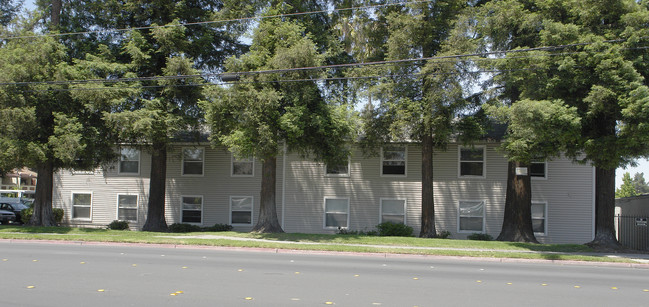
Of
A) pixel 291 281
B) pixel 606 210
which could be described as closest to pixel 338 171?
pixel 606 210

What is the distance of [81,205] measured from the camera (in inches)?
1058

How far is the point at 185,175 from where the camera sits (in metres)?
25.9

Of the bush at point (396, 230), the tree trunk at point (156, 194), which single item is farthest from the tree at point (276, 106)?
the tree trunk at point (156, 194)

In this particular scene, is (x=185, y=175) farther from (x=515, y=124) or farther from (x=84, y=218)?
(x=515, y=124)

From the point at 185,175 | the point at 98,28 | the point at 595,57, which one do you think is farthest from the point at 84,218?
the point at 595,57

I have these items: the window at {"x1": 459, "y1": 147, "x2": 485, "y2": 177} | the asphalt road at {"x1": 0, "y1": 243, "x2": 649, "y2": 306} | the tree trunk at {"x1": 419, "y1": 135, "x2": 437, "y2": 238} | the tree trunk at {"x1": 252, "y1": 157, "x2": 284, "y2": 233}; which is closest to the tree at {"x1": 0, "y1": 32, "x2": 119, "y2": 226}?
the asphalt road at {"x1": 0, "y1": 243, "x2": 649, "y2": 306}

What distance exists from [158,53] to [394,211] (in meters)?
13.2

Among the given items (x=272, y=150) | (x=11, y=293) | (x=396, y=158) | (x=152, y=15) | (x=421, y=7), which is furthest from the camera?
(x=396, y=158)

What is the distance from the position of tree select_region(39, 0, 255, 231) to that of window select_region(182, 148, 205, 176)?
2.17m

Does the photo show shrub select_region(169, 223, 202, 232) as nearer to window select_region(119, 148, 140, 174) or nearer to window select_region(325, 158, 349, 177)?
window select_region(119, 148, 140, 174)

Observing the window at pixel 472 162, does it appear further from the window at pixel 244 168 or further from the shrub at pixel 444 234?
the window at pixel 244 168

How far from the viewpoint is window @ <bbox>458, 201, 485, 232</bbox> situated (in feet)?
76.1

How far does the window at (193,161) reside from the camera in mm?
25797

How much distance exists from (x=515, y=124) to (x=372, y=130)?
6409mm
